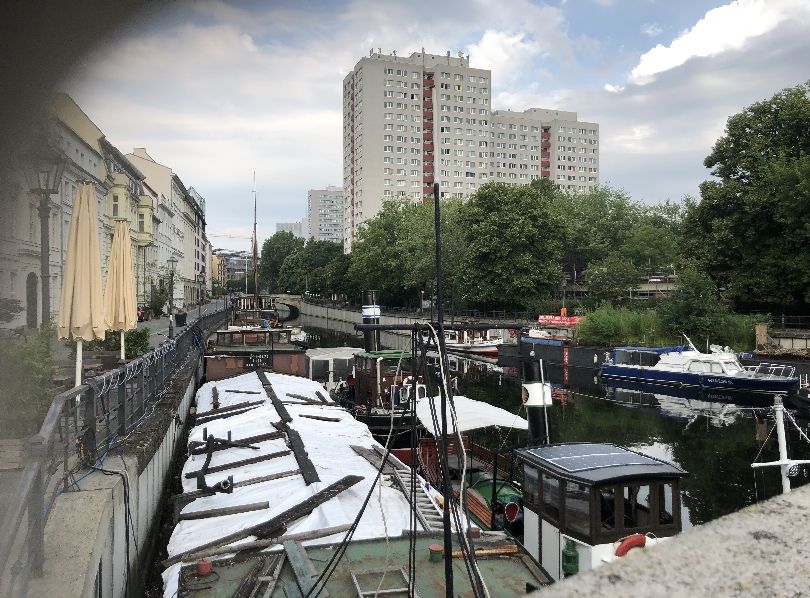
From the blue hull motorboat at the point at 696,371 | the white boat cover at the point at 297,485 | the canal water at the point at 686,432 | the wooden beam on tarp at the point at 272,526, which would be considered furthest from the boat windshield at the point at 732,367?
the wooden beam on tarp at the point at 272,526

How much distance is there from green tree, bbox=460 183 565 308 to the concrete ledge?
159 ft

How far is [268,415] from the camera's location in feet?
45.0

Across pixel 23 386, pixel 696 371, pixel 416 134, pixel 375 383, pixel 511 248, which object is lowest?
pixel 696 371

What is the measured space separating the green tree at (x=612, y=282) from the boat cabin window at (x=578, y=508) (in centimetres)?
4301

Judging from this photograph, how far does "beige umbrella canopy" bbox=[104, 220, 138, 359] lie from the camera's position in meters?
13.1

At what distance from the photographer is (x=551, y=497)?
866cm

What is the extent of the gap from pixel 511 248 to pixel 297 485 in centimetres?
4374

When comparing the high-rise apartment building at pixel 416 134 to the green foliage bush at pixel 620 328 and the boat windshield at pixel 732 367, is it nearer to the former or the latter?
the green foliage bush at pixel 620 328

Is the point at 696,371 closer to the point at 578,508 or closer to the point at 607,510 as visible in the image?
the point at 607,510

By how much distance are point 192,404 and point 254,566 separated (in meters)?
17.0

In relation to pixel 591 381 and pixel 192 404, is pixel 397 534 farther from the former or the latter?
pixel 591 381

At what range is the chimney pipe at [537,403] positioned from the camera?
11383 mm

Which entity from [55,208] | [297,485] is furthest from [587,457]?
[55,208]

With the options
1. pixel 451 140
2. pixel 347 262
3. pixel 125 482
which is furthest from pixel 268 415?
pixel 451 140
